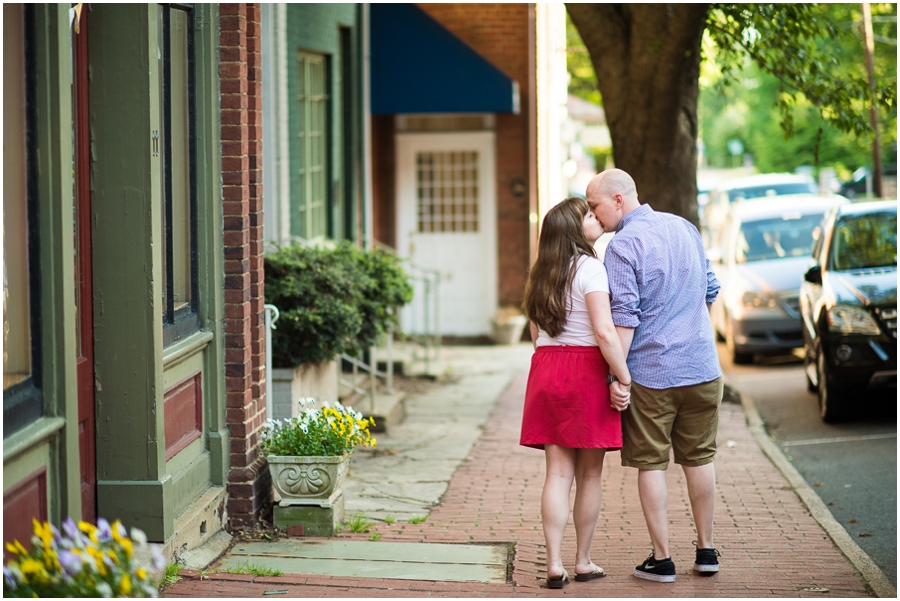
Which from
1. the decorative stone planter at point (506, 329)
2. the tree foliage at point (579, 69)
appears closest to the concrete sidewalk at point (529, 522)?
the decorative stone planter at point (506, 329)

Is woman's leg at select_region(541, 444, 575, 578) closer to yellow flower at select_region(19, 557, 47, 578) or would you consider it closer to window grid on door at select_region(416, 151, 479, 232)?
yellow flower at select_region(19, 557, 47, 578)

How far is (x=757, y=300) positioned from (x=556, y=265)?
8478mm

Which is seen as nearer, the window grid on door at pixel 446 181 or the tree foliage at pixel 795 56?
the tree foliage at pixel 795 56

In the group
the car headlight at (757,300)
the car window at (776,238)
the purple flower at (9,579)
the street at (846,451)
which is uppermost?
the car window at (776,238)

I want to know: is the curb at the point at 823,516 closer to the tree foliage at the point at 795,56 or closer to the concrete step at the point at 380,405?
the tree foliage at the point at 795,56

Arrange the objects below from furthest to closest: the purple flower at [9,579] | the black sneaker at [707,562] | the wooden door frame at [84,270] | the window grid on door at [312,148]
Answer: the window grid on door at [312,148], the black sneaker at [707,562], the wooden door frame at [84,270], the purple flower at [9,579]

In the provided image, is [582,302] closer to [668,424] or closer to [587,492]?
[668,424]

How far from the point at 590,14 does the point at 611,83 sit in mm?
663

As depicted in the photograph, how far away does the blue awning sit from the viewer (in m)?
13.8

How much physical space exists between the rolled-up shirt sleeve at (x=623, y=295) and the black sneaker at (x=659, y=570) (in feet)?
3.67

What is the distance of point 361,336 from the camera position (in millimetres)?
8648

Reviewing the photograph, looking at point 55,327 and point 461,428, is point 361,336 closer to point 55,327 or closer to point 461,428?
point 461,428

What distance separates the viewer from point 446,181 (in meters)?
15.7

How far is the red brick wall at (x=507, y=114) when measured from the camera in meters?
15.4
